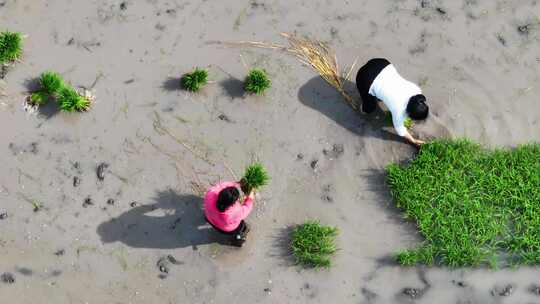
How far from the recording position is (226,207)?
474 cm

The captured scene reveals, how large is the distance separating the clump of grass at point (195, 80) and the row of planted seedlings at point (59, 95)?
0.99 m

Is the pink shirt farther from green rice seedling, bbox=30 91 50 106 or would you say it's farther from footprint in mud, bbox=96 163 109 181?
green rice seedling, bbox=30 91 50 106

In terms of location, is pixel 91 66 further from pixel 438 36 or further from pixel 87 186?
pixel 438 36

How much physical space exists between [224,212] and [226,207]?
0.10 meters

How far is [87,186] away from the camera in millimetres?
5805

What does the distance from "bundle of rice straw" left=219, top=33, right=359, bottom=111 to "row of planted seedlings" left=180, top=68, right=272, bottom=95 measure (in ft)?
1.30

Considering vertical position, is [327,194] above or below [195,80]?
below

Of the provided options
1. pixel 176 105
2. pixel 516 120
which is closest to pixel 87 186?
pixel 176 105

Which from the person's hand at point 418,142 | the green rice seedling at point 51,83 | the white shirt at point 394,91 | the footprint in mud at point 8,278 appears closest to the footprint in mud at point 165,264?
the footprint in mud at point 8,278

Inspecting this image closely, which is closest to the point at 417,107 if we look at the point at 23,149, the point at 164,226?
the point at 164,226

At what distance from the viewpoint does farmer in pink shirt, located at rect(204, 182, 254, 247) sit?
4684 mm

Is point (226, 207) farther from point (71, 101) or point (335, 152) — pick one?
point (71, 101)

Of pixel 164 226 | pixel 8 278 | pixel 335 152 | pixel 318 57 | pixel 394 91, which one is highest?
pixel 394 91

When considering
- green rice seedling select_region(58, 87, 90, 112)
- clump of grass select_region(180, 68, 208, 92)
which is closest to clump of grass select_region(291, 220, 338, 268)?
clump of grass select_region(180, 68, 208, 92)
